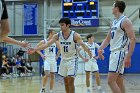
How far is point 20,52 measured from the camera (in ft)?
79.3

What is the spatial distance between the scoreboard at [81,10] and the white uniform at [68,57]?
632 inches

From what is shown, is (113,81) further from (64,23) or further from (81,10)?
(81,10)

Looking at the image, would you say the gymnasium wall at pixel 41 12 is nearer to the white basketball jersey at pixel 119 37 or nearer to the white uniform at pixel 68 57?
the white uniform at pixel 68 57

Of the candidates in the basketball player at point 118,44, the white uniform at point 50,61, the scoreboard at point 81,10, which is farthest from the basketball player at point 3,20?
the scoreboard at point 81,10

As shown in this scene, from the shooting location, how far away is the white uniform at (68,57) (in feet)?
27.6

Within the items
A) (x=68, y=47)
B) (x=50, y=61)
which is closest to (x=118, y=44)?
(x=68, y=47)

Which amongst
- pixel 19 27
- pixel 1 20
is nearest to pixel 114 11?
pixel 1 20

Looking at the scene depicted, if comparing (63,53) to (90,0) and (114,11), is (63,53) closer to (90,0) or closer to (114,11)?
(114,11)

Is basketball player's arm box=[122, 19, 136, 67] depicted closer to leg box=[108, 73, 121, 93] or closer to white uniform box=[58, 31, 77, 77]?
leg box=[108, 73, 121, 93]

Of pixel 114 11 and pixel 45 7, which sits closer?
pixel 114 11

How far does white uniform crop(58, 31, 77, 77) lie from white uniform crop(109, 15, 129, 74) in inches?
61.5

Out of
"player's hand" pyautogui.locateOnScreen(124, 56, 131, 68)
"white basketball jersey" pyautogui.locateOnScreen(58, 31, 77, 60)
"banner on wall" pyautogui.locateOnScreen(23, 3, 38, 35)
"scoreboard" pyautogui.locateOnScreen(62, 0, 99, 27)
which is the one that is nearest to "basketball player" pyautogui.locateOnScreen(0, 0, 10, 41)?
"player's hand" pyautogui.locateOnScreen(124, 56, 131, 68)

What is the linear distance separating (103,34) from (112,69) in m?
19.6

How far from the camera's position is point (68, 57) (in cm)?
848
